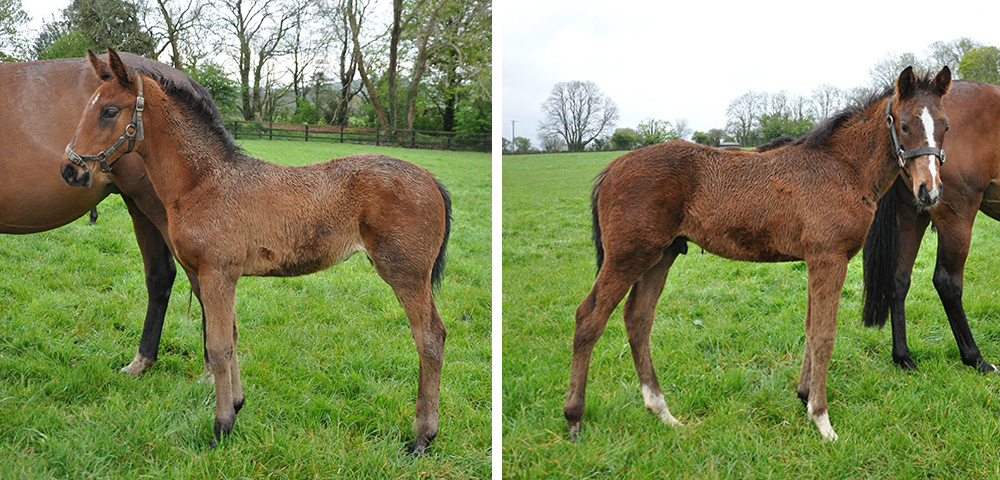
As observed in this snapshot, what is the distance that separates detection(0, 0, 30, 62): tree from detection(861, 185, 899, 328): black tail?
16.7 ft

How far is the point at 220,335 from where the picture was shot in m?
2.19

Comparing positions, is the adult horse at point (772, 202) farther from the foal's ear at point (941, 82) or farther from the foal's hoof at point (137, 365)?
the foal's hoof at point (137, 365)

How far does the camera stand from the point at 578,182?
7.94ft

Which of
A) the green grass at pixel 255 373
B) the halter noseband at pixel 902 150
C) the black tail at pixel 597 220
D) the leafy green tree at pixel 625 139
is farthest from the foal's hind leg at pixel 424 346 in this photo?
the halter noseband at pixel 902 150

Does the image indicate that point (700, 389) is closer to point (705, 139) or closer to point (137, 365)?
point (705, 139)

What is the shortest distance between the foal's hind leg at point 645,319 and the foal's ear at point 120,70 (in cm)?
218

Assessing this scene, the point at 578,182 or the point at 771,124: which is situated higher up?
the point at 771,124

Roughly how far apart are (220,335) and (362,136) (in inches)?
55.2

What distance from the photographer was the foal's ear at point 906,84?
2.21 metres

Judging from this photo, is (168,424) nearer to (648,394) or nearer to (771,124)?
(648,394)

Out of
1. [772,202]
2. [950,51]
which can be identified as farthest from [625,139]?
[950,51]

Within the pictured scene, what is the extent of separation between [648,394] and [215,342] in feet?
5.88

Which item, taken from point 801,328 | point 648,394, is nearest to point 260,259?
point 648,394

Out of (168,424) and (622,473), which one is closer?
(622,473)
